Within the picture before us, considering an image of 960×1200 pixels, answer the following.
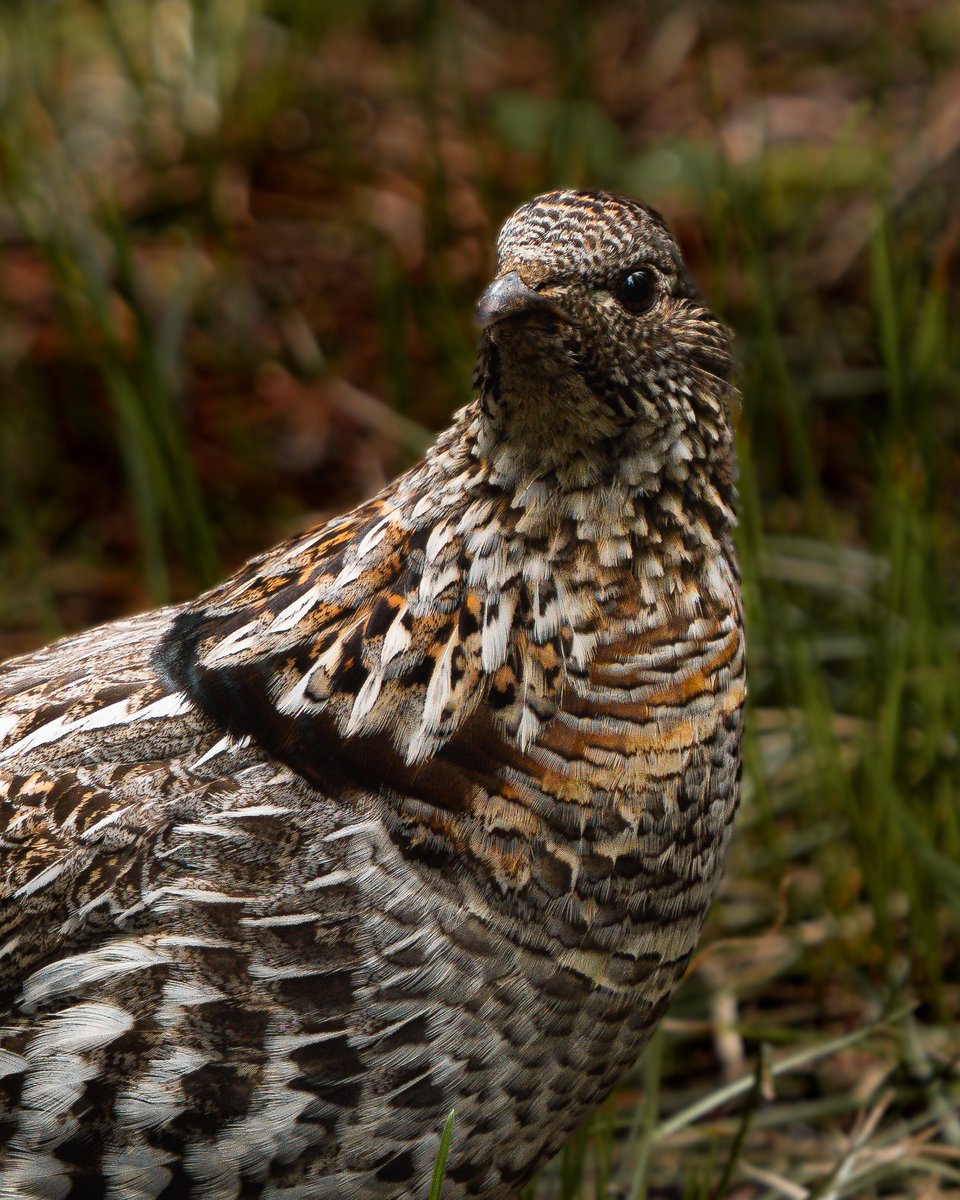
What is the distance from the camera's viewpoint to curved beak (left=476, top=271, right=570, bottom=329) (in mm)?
1932

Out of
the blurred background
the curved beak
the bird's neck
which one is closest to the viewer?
the curved beak

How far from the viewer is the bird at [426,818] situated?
6.66 ft

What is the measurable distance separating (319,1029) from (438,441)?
0.80 meters

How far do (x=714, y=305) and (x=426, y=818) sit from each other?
4.99 ft

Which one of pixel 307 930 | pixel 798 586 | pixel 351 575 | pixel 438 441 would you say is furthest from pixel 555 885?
pixel 798 586

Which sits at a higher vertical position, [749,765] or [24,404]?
[24,404]

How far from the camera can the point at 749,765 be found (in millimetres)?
3061

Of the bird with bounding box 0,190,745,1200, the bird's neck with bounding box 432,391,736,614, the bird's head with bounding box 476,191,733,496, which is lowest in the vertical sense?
the bird with bounding box 0,190,745,1200

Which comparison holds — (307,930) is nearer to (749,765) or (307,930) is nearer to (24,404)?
(749,765)

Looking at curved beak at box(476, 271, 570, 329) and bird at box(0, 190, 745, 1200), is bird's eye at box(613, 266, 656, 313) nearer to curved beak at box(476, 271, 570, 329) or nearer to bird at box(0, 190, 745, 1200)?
bird at box(0, 190, 745, 1200)

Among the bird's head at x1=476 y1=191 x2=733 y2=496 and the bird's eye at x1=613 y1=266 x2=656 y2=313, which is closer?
the bird's head at x1=476 y1=191 x2=733 y2=496

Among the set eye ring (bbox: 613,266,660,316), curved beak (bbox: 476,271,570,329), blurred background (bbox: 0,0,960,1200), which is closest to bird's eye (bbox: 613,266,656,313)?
eye ring (bbox: 613,266,660,316)

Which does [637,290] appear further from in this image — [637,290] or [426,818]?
[426,818]

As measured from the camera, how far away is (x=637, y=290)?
2160 millimetres
